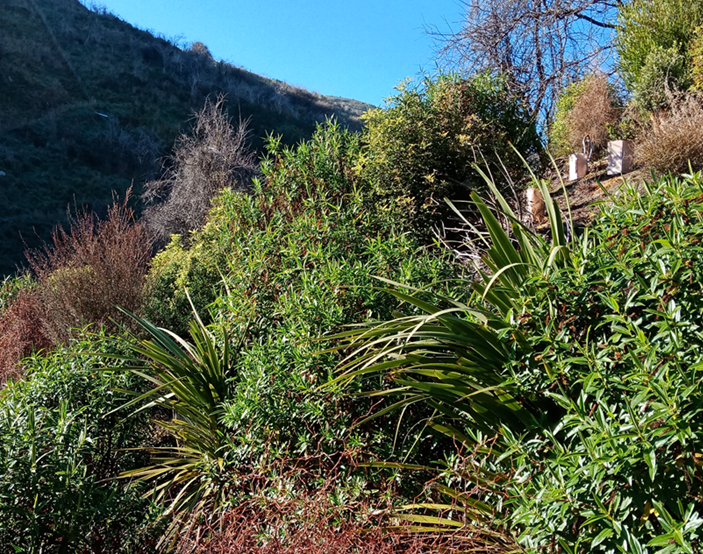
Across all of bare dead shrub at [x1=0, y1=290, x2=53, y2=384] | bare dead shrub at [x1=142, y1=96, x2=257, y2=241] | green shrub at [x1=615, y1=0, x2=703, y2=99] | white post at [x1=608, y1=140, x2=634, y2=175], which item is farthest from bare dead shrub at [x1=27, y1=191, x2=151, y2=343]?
green shrub at [x1=615, y1=0, x2=703, y2=99]

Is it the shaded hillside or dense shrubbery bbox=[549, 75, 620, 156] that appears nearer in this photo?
dense shrubbery bbox=[549, 75, 620, 156]

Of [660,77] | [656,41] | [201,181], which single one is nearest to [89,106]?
[201,181]

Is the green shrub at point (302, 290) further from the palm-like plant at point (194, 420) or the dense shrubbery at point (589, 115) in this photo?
the dense shrubbery at point (589, 115)

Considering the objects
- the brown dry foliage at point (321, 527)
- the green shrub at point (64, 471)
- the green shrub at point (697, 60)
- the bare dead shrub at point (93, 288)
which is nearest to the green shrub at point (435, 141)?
the brown dry foliage at point (321, 527)

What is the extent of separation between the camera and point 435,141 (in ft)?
15.7

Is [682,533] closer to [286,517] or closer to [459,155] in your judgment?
[286,517]

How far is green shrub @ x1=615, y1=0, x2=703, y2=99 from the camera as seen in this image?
9461mm

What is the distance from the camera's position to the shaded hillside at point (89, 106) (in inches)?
834

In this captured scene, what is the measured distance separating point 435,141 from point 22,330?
521cm

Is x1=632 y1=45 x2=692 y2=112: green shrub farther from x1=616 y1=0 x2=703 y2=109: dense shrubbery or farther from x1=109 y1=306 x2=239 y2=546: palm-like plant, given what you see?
x1=109 y1=306 x2=239 y2=546: palm-like plant

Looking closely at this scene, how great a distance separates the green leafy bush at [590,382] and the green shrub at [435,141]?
2.23m

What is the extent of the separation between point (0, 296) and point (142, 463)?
5493 mm

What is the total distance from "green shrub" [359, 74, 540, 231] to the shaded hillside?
16.7 m

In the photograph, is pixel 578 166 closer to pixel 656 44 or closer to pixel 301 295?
pixel 656 44
